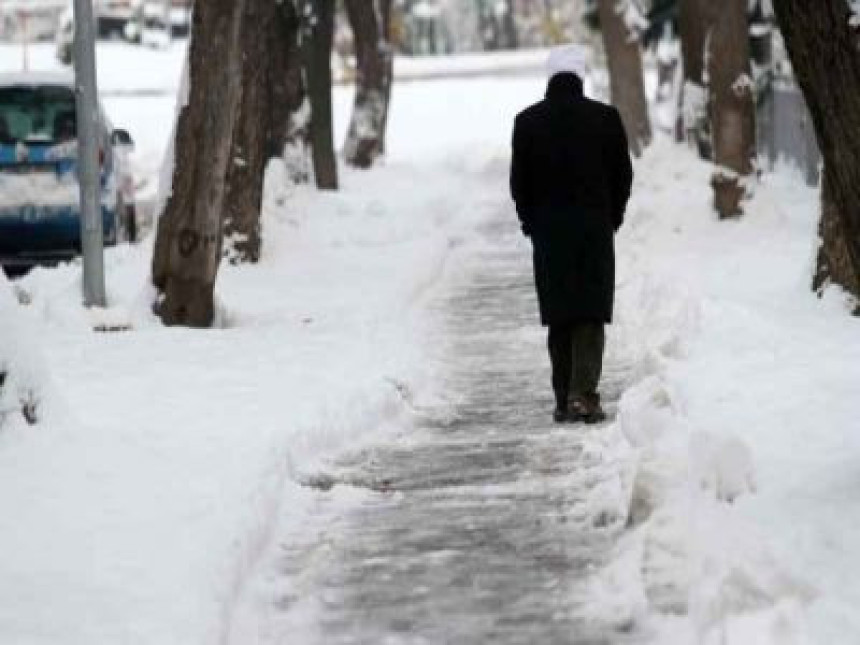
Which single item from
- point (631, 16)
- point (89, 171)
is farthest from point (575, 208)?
point (631, 16)

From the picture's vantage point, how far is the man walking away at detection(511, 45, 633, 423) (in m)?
9.36

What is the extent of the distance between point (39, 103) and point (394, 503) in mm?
10633

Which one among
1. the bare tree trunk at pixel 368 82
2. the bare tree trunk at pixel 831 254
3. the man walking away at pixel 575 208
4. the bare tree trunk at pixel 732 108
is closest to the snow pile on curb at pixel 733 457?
the bare tree trunk at pixel 831 254

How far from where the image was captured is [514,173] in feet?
31.0

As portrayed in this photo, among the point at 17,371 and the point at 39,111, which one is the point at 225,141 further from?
the point at 39,111

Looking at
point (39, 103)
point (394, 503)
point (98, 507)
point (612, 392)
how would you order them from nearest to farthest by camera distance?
point (98, 507), point (394, 503), point (612, 392), point (39, 103)

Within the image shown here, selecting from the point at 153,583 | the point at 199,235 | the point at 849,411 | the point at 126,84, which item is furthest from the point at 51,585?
the point at 126,84

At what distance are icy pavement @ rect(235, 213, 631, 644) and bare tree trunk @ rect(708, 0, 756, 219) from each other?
26.6 feet

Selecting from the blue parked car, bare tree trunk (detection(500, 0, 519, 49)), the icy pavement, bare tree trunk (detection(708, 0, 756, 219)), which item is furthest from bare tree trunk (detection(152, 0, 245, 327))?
bare tree trunk (detection(500, 0, 519, 49))

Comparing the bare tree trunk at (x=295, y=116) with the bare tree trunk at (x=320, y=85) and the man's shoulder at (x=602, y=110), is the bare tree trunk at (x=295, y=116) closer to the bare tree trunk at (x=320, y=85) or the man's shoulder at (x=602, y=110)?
the bare tree trunk at (x=320, y=85)

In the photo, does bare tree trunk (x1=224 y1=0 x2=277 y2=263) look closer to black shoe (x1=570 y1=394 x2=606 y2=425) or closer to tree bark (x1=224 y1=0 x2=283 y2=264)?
tree bark (x1=224 y1=0 x2=283 y2=264)

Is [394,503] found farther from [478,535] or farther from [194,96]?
[194,96]

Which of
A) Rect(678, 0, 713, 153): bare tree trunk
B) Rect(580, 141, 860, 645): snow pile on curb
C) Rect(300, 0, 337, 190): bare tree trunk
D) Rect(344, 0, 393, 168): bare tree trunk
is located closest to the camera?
Rect(580, 141, 860, 645): snow pile on curb

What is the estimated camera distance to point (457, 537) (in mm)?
7121
